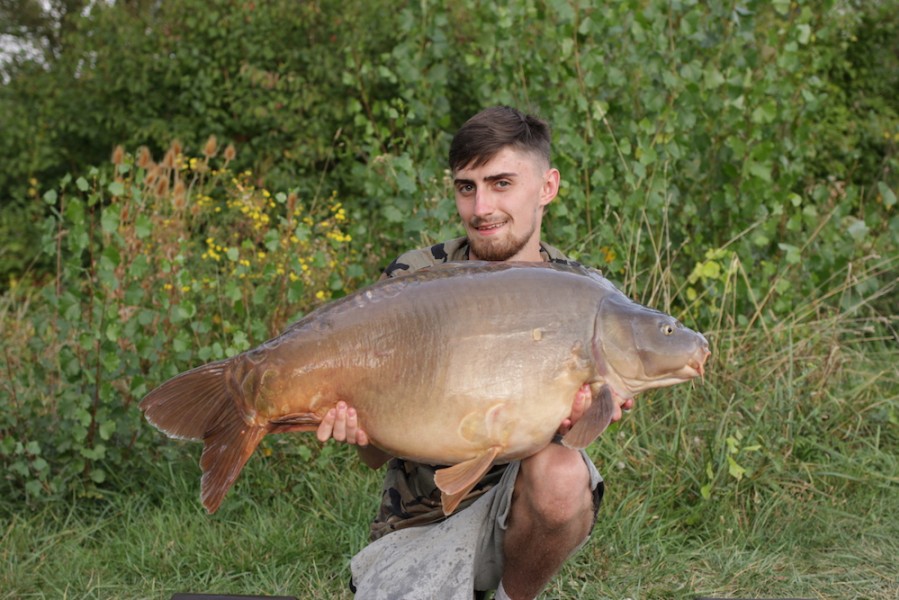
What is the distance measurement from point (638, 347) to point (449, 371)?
369 mm

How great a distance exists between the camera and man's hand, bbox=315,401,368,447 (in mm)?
2049

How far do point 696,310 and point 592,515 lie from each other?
6.47 ft

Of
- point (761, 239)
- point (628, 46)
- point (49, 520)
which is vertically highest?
point (628, 46)

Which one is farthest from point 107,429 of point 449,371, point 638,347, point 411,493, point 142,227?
point 638,347

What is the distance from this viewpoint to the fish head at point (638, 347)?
6.66 feet

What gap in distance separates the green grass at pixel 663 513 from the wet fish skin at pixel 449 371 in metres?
1.11

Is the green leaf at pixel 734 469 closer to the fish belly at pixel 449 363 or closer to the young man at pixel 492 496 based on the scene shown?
the young man at pixel 492 496

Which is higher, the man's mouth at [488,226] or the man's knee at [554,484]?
the man's mouth at [488,226]

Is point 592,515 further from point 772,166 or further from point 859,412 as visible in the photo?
point 772,166

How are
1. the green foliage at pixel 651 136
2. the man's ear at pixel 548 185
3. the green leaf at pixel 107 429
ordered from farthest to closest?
the green foliage at pixel 651 136, the green leaf at pixel 107 429, the man's ear at pixel 548 185

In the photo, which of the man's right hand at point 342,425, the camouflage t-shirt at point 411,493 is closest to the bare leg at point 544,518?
the camouflage t-shirt at point 411,493

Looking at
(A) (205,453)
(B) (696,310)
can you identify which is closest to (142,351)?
(A) (205,453)

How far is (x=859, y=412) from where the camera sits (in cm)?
380

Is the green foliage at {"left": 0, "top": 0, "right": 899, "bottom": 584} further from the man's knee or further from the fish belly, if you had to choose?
the fish belly
